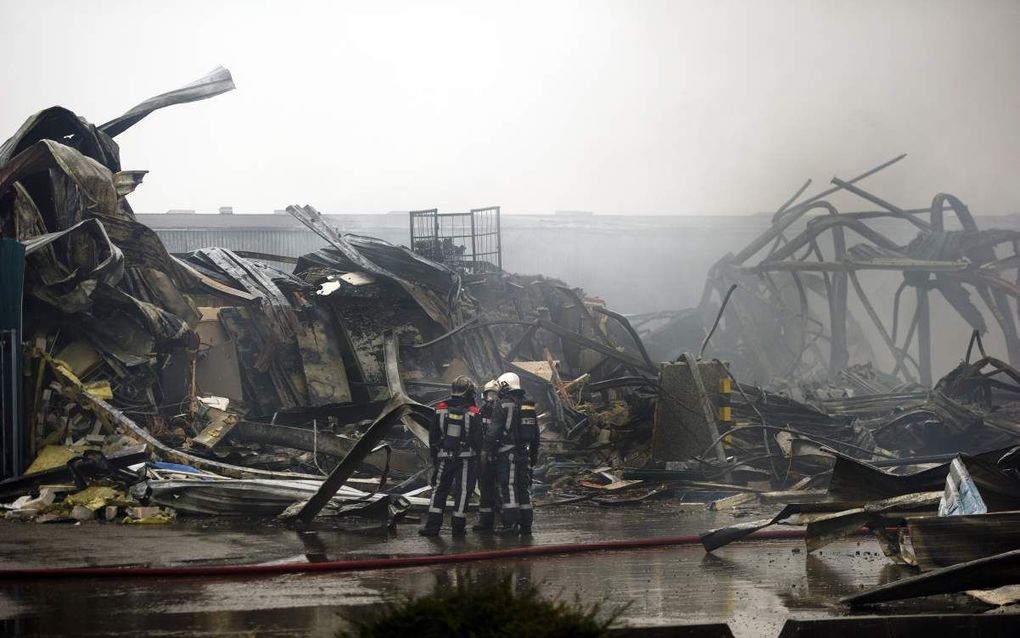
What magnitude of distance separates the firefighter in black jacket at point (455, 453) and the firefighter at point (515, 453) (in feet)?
1.02

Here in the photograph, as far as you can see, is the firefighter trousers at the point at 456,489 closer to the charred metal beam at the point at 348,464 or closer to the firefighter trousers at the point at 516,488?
the firefighter trousers at the point at 516,488

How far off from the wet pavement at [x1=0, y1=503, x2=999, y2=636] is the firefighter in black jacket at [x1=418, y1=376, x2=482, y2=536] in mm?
308

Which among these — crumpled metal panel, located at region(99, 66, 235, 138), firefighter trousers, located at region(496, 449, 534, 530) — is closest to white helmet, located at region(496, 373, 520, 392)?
firefighter trousers, located at region(496, 449, 534, 530)

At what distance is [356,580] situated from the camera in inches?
364

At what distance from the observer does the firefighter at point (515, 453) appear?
12.2m

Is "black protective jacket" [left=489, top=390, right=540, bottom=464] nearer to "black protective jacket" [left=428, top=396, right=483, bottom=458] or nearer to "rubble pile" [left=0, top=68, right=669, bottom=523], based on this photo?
"black protective jacket" [left=428, top=396, right=483, bottom=458]

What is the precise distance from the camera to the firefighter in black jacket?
12188 mm

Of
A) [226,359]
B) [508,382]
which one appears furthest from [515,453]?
[226,359]

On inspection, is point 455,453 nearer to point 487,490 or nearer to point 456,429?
point 456,429

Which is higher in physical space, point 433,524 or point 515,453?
point 515,453

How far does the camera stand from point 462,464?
12.5 m

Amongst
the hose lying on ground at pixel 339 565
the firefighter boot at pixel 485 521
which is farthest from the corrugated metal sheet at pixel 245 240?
the hose lying on ground at pixel 339 565

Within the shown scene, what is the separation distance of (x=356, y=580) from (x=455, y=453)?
10.5 ft


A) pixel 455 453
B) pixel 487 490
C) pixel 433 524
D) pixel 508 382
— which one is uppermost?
pixel 508 382
